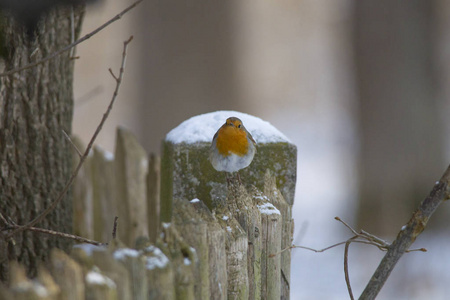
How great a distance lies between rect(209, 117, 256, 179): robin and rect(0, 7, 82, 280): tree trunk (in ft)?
3.17

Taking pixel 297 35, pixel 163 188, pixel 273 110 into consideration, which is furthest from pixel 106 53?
pixel 163 188

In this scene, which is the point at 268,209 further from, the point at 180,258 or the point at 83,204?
the point at 83,204

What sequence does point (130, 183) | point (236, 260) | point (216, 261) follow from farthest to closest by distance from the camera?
point (130, 183) < point (236, 260) < point (216, 261)

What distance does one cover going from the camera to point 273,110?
1358 centimetres

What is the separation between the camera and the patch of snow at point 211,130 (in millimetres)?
2162

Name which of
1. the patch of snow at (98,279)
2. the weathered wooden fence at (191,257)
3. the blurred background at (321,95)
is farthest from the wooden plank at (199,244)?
the blurred background at (321,95)

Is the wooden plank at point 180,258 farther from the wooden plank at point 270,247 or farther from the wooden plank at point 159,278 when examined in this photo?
the wooden plank at point 270,247

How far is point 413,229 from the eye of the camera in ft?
5.87

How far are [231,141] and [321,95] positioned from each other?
1202cm

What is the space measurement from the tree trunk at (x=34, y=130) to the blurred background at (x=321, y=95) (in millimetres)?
354

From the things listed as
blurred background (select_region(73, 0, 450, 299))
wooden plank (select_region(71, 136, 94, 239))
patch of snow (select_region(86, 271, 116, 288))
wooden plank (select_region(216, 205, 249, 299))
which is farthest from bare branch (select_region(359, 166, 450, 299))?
wooden plank (select_region(71, 136, 94, 239))

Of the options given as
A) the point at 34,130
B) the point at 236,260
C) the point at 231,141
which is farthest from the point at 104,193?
the point at 236,260

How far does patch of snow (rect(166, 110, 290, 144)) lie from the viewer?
2.16 meters

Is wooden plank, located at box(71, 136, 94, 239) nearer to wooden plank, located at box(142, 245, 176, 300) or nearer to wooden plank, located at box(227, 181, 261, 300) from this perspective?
wooden plank, located at box(227, 181, 261, 300)
